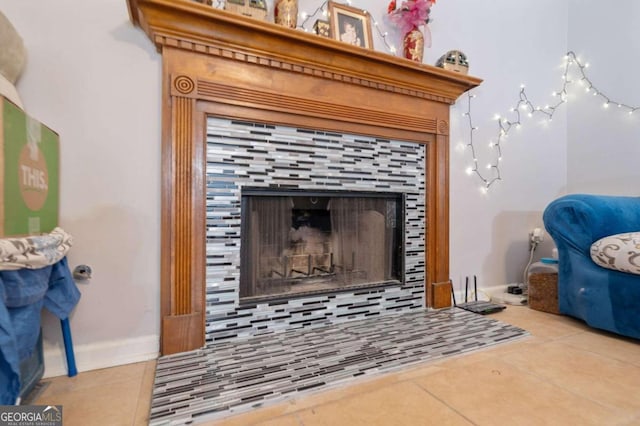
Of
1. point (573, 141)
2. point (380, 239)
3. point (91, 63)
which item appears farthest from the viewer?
point (573, 141)

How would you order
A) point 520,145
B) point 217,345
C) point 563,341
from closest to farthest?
point 217,345 → point 563,341 → point 520,145

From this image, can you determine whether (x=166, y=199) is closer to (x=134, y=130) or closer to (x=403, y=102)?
(x=134, y=130)

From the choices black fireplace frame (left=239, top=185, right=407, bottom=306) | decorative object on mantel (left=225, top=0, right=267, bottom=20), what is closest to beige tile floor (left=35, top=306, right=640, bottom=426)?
black fireplace frame (left=239, top=185, right=407, bottom=306)

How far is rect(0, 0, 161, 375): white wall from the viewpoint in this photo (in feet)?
3.78

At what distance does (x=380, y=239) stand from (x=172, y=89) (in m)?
1.29

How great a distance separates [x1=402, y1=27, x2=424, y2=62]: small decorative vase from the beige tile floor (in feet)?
4.94

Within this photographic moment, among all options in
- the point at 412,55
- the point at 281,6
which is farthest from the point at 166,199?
the point at 412,55

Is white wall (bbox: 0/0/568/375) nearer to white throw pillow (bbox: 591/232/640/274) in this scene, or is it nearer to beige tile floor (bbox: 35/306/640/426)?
beige tile floor (bbox: 35/306/640/426)

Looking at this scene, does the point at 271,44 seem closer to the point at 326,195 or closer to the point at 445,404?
the point at 326,195

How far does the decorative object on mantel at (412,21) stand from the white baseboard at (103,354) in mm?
1873

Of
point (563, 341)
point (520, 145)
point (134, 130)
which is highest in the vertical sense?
point (520, 145)

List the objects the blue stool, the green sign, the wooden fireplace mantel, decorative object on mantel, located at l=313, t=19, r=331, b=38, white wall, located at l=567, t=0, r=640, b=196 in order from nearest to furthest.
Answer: the green sign, the blue stool, the wooden fireplace mantel, decorative object on mantel, located at l=313, t=19, r=331, b=38, white wall, located at l=567, t=0, r=640, b=196

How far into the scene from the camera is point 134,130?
4.15 feet

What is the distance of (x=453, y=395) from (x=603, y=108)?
2511 millimetres
